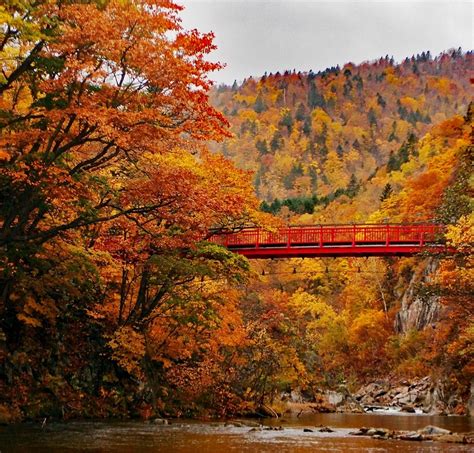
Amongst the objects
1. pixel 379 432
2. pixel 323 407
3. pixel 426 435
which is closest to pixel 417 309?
pixel 323 407

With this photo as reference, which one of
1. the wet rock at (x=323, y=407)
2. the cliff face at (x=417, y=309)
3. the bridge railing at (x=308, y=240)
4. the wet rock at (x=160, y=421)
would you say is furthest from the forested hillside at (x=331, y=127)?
the wet rock at (x=160, y=421)

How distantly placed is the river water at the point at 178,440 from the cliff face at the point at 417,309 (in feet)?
92.4

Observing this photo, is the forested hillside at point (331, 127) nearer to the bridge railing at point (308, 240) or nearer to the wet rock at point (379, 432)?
the bridge railing at point (308, 240)

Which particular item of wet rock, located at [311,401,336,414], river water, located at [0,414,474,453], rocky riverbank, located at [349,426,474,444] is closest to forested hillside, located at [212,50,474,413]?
wet rock, located at [311,401,336,414]

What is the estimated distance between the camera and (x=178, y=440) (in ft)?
57.8

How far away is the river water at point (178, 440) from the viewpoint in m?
15.5

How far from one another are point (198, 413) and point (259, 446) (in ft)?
32.8

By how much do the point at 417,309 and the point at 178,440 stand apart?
124 feet

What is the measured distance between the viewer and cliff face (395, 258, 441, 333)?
48062mm

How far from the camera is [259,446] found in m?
16.5

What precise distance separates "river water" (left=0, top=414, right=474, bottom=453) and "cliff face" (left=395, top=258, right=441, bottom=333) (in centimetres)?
2816

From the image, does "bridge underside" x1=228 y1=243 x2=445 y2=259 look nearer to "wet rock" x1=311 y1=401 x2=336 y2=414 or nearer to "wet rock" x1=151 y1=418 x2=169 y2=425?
"wet rock" x1=311 y1=401 x2=336 y2=414

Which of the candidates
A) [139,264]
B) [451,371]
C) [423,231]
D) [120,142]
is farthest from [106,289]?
[451,371]

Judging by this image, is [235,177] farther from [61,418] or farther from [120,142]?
[120,142]
